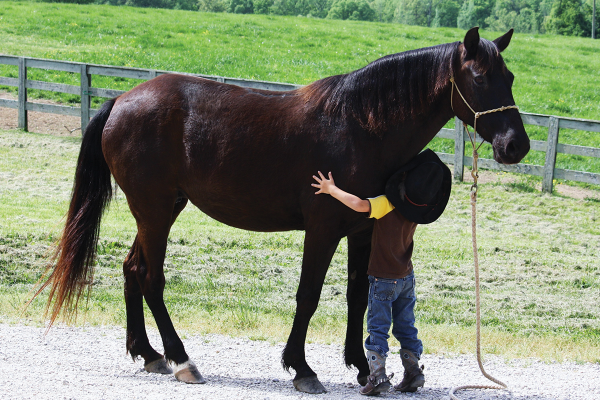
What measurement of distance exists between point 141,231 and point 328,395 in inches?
63.8

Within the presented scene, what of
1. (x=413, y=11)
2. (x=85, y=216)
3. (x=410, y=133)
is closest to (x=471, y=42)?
(x=410, y=133)

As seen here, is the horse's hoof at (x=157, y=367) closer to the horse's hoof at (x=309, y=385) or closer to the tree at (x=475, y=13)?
the horse's hoof at (x=309, y=385)

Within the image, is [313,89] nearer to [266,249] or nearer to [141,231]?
[141,231]

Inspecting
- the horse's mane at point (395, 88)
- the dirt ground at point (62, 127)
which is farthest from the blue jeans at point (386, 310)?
the dirt ground at point (62, 127)

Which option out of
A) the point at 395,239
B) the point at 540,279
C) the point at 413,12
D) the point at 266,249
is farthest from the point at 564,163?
the point at 413,12

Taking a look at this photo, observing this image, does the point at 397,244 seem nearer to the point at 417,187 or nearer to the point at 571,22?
the point at 417,187

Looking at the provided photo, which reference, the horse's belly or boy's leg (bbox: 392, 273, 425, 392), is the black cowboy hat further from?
the horse's belly

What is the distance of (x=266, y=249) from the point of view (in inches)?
291

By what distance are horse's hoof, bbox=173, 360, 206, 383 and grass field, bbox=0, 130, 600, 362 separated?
2.94 ft

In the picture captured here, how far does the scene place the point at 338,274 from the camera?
6723 mm

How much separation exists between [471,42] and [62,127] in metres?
11.9

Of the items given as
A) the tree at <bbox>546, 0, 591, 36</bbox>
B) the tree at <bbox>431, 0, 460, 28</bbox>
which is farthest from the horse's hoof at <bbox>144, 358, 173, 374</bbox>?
the tree at <bbox>431, 0, 460, 28</bbox>

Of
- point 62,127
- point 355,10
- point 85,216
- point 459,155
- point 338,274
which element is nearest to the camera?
point 85,216

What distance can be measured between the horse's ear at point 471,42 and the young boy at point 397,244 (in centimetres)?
63
